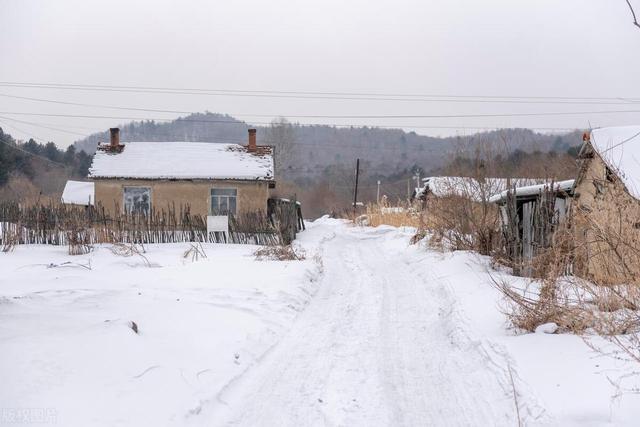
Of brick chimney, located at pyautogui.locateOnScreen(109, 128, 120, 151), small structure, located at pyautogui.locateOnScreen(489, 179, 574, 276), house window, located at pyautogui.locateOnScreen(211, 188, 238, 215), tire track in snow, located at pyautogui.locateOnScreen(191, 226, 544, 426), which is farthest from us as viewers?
brick chimney, located at pyautogui.locateOnScreen(109, 128, 120, 151)

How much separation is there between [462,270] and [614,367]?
6588 mm

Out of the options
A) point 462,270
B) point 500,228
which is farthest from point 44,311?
point 500,228

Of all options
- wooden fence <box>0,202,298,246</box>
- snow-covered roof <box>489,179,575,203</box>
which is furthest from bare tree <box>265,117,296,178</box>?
snow-covered roof <box>489,179,575,203</box>

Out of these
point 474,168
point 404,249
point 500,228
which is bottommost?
point 404,249

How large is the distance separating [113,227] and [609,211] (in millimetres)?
15180

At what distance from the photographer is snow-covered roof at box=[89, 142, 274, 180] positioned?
23.9 metres

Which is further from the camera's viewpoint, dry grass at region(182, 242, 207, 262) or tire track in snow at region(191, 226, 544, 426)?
dry grass at region(182, 242, 207, 262)

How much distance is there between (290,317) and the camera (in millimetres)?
8266

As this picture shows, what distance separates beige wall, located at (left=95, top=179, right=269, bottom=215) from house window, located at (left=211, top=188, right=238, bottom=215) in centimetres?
19

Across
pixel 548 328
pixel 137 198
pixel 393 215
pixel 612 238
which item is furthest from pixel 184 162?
pixel 612 238

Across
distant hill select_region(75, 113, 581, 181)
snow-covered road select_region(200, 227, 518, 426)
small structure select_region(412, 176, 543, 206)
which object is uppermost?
distant hill select_region(75, 113, 581, 181)

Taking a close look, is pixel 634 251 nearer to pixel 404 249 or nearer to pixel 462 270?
pixel 462 270

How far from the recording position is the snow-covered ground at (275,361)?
14.2 feet

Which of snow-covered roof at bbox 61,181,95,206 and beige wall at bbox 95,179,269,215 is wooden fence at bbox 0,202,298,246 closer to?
beige wall at bbox 95,179,269,215
